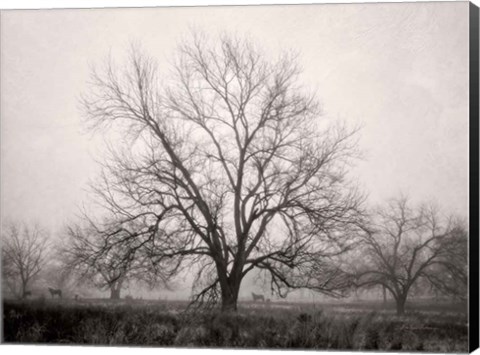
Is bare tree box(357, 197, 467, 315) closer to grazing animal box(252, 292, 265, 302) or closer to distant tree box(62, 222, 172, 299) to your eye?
grazing animal box(252, 292, 265, 302)

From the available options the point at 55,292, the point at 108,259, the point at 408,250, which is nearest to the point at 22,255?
the point at 55,292

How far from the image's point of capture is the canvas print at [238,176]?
1498 centimetres

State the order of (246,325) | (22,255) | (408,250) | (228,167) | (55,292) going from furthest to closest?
(22,255)
(55,292)
(228,167)
(246,325)
(408,250)

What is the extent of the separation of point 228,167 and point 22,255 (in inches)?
125

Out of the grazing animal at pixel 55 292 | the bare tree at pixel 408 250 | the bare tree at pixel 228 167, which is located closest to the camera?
the bare tree at pixel 408 250

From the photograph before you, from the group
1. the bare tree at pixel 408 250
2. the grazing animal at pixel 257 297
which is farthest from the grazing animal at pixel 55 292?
the bare tree at pixel 408 250

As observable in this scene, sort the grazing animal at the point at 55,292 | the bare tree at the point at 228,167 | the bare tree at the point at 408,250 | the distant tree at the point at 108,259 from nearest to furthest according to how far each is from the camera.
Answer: the bare tree at the point at 408,250 → the bare tree at the point at 228,167 → the distant tree at the point at 108,259 → the grazing animal at the point at 55,292

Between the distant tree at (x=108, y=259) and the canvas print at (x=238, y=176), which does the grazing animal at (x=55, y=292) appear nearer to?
the canvas print at (x=238, y=176)

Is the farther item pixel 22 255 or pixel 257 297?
pixel 22 255

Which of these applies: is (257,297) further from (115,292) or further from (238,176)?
(115,292)

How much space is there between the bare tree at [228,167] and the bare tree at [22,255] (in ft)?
3.74

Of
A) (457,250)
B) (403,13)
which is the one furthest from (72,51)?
(457,250)

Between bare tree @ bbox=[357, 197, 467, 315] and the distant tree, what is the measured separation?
2835mm

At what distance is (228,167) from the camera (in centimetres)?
1562
